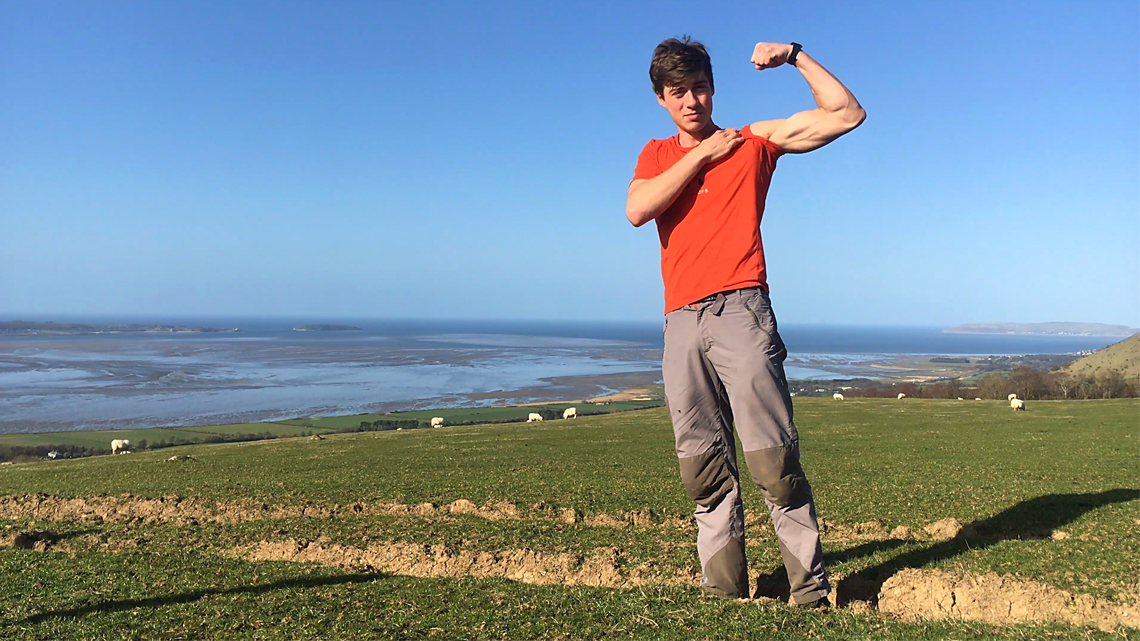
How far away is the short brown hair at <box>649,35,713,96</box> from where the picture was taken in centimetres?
415

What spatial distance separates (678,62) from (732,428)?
2379 millimetres

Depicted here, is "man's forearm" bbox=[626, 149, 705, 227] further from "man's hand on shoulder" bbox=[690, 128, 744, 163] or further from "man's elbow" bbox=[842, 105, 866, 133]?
"man's elbow" bbox=[842, 105, 866, 133]

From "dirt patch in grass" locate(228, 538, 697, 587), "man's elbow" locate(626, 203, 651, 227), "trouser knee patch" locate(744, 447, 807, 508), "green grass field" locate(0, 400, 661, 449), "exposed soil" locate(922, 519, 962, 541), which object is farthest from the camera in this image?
"green grass field" locate(0, 400, 661, 449)

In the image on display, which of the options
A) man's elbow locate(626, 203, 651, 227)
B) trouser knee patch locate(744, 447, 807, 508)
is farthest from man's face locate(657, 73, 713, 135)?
trouser knee patch locate(744, 447, 807, 508)

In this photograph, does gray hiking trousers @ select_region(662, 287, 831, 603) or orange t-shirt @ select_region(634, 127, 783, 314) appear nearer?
gray hiking trousers @ select_region(662, 287, 831, 603)

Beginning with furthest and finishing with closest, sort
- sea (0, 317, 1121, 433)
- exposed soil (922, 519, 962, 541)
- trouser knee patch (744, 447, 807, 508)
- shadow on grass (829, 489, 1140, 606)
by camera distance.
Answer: sea (0, 317, 1121, 433), exposed soil (922, 519, 962, 541), shadow on grass (829, 489, 1140, 606), trouser knee patch (744, 447, 807, 508)

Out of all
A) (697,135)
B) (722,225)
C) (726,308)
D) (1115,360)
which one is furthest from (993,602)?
(1115,360)

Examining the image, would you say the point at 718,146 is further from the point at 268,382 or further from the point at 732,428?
the point at 268,382

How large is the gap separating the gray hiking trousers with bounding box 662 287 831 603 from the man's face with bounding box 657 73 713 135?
3.93 feet

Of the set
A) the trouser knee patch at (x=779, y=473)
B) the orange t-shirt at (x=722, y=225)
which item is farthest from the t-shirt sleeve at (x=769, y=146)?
the trouser knee patch at (x=779, y=473)

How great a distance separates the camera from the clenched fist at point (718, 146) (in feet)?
12.8

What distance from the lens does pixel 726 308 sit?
155 inches

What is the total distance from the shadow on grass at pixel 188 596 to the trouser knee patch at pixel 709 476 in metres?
2.90

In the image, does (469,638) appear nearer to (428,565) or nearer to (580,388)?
(428,565)
